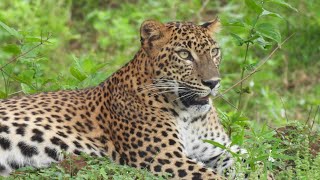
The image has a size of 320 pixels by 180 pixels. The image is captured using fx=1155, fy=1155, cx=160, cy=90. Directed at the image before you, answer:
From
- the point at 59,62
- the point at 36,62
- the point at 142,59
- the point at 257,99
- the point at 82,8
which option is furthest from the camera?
the point at 82,8

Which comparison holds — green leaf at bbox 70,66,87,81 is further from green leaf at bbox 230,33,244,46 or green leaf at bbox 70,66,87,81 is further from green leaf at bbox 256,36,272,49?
green leaf at bbox 256,36,272,49

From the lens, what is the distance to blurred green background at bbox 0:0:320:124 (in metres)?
14.9

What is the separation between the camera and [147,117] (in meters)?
10.0

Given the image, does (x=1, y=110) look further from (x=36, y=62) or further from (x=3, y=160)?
(x=36, y=62)

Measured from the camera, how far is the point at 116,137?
10008 mm

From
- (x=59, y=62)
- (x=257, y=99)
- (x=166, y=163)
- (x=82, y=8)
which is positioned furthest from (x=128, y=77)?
(x=82, y=8)

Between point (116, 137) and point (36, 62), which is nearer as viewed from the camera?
point (116, 137)

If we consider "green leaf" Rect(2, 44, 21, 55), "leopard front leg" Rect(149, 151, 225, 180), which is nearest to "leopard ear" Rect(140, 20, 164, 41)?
"leopard front leg" Rect(149, 151, 225, 180)

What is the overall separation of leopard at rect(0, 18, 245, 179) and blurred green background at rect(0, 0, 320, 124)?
388cm

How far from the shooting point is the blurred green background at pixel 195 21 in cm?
1489

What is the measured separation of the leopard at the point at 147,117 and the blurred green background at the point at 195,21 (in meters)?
3.88

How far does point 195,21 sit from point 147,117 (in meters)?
6.82

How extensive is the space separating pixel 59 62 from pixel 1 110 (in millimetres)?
5754

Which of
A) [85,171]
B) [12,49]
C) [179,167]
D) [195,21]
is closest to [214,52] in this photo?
[179,167]
